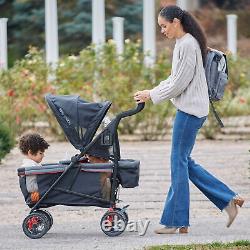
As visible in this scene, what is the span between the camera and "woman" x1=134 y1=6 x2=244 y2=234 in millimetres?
8102

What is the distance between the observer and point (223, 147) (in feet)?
52.0

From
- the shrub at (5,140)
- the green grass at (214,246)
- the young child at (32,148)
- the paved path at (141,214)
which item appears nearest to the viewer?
the green grass at (214,246)

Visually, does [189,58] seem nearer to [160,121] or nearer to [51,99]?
[51,99]

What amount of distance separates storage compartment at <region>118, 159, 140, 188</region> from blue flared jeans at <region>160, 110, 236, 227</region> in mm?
256

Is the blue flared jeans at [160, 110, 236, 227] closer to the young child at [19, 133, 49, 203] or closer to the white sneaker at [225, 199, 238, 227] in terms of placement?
the white sneaker at [225, 199, 238, 227]

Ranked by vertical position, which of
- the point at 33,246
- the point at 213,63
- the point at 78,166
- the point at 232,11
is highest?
the point at 232,11

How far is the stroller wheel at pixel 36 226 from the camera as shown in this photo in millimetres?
8141

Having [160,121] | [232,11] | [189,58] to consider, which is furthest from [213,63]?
[232,11]

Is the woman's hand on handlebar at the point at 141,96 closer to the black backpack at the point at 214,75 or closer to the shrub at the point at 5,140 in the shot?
the black backpack at the point at 214,75

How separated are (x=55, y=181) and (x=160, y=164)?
5.54m

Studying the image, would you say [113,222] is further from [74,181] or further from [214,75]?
[214,75]

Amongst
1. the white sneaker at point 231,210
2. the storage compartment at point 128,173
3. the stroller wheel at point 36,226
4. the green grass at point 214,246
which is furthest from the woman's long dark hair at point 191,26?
the stroller wheel at point 36,226

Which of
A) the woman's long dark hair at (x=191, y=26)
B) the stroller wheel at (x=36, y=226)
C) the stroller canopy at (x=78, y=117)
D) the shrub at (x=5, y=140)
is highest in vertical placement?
the woman's long dark hair at (x=191, y=26)

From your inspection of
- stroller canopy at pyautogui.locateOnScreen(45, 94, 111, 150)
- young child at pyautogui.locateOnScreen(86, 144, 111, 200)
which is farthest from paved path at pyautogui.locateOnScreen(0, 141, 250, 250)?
stroller canopy at pyautogui.locateOnScreen(45, 94, 111, 150)
